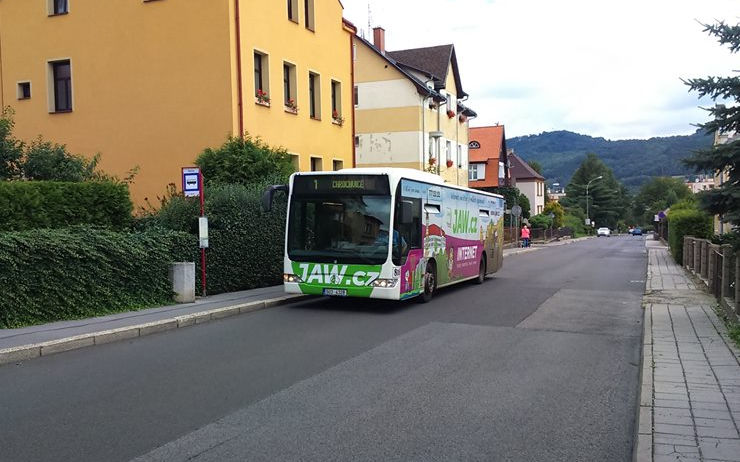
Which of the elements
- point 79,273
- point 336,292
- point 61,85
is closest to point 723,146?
point 336,292

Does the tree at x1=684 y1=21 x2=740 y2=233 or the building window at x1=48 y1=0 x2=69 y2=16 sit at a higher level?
the building window at x1=48 y1=0 x2=69 y2=16

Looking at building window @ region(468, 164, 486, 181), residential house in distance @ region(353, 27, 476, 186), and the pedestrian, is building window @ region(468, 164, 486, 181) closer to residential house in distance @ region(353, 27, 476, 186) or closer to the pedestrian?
the pedestrian

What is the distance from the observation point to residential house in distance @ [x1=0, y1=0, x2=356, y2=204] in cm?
1998

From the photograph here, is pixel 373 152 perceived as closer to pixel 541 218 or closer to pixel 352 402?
pixel 541 218

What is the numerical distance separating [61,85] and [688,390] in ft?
75.0

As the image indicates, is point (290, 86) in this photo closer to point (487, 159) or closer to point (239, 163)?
point (239, 163)

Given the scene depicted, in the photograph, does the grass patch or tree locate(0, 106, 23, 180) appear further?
tree locate(0, 106, 23, 180)

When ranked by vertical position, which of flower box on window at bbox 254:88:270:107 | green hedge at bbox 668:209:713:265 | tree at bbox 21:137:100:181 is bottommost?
green hedge at bbox 668:209:713:265

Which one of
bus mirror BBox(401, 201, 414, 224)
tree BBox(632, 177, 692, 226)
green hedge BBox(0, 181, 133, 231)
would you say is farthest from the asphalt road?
tree BBox(632, 177, 692, 226)

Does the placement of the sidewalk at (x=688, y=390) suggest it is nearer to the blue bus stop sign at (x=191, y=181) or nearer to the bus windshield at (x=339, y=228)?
the bus windshield at (x=339, y=228)

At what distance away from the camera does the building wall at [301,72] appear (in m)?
20.5

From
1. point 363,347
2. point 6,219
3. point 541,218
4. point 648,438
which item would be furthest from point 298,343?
point 541,218

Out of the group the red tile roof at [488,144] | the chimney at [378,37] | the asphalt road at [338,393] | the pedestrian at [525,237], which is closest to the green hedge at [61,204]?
the asphalt road at [338,393]

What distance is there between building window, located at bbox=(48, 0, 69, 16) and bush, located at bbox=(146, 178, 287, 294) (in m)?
11.5
